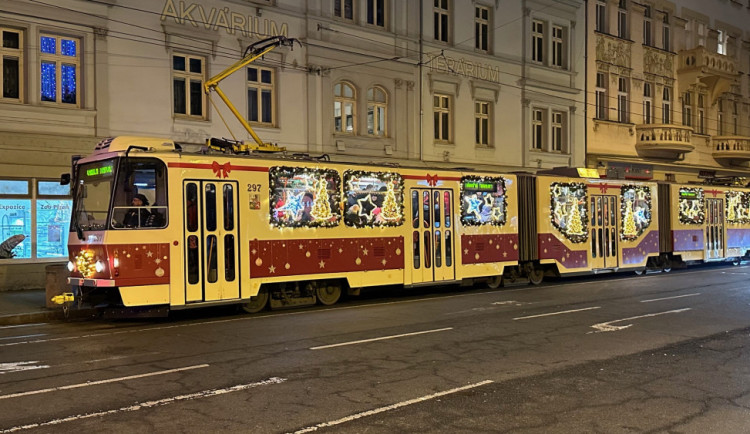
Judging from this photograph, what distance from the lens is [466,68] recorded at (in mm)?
26297

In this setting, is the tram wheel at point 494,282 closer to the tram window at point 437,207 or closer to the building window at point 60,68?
the tram window at point 437,207

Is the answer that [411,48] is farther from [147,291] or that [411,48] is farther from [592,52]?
[147,291]

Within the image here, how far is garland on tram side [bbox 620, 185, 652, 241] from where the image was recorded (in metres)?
21.7

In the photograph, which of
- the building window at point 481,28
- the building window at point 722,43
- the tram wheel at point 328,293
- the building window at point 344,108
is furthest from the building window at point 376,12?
the building window at point 722,43

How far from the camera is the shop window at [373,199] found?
14.9 meters

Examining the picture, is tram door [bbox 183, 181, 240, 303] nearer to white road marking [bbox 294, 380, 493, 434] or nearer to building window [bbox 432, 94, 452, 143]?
white road marking [bbox 294, 380, 493, 434]

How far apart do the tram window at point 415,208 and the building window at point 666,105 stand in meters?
24.9

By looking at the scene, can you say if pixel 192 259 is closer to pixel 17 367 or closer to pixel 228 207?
pixel 228 207

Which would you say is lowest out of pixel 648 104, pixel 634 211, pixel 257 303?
pixel 257 303

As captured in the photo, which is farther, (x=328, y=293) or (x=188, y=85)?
(x=188, y=85)

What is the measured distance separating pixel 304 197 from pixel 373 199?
194cm

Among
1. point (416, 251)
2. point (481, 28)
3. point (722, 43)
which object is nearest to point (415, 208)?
point (416, 251)

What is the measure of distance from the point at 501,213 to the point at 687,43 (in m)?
25.4

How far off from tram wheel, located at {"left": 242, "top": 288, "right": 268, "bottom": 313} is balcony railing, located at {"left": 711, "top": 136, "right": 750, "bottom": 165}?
33.5 m
